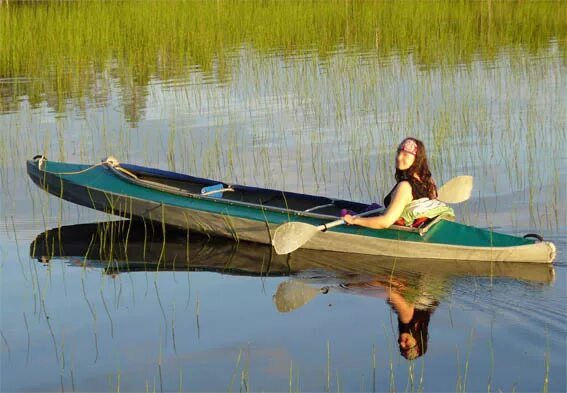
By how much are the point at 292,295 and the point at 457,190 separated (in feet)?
5.50

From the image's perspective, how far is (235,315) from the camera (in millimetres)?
6883

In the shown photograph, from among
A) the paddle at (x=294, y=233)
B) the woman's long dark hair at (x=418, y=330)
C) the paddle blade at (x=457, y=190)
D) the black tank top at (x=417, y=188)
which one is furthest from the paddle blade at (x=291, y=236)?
the woman's long dark hair at (x=418, y=330)

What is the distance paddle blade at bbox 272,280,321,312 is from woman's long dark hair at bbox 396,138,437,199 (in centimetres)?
104

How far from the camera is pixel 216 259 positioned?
8438 millimetres

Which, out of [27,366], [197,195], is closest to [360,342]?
[27,366]

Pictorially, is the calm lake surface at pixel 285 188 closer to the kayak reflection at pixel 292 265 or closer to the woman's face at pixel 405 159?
the kayak reflection at pixel 292 265

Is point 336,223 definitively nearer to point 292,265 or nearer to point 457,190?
point 292,265

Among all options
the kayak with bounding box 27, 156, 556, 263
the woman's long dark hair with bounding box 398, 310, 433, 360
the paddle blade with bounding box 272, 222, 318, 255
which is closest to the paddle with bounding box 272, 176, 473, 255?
the paddle blade with bounding box 272, 222, 318, 255

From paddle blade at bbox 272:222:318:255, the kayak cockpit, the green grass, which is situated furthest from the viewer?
the green grass

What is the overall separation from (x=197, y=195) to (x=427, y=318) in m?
2.91

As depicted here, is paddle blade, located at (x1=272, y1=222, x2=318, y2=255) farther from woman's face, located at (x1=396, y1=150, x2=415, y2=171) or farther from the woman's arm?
woman's face, located at (x1=396, y1=150, x2=415, y2=171)

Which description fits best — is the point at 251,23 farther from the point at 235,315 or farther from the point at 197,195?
the point at 235,315

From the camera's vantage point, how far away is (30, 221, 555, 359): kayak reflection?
7.04 metres

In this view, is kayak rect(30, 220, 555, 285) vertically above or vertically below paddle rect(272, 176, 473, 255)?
below
